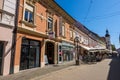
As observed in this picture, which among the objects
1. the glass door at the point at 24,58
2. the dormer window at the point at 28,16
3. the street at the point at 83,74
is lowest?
the street at the point at 83,74

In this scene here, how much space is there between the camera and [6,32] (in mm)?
10562

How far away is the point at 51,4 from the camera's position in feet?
57.9

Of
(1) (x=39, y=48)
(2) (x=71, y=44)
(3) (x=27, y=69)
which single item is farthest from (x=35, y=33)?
(2) (x=71, y=44)

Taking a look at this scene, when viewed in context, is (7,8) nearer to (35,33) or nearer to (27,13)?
(27,13)

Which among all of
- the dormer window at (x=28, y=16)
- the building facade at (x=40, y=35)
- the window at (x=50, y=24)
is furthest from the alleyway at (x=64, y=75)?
the window at (x=50, y=24)

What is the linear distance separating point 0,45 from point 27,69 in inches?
143

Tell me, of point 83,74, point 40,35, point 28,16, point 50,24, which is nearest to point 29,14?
point 28,16

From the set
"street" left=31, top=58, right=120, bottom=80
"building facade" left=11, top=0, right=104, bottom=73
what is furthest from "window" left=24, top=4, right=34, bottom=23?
"street" left=31, top=58, right=120, bottom=80

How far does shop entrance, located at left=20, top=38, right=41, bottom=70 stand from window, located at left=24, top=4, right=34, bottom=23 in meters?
1.85

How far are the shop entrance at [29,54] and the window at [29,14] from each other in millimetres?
1848

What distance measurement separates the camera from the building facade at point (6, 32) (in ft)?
33.4

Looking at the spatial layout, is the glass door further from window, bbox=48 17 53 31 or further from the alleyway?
window, bbox=48 17 53 31

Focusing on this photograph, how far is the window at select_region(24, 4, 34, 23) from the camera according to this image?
516 inches

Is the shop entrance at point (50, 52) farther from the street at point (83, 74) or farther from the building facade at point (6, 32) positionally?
the building facade at point (6, 32)
